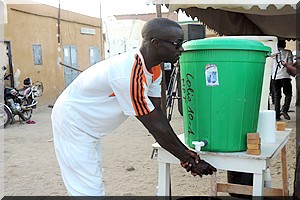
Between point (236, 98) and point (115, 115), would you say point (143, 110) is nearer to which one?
point (115, 115)

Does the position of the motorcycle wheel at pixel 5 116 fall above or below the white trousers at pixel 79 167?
below

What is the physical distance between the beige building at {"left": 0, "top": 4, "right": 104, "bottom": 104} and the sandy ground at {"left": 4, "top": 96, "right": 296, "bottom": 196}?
135 inches

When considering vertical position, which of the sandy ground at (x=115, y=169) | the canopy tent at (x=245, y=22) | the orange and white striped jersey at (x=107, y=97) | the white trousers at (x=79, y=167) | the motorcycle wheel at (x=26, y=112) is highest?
the canopy tent at (x=245, y=22)

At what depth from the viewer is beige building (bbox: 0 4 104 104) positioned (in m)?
8.82

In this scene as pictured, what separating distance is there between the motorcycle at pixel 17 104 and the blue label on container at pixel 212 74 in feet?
18.9

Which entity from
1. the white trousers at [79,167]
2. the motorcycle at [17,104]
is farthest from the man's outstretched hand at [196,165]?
the motorcycle at [17,104]

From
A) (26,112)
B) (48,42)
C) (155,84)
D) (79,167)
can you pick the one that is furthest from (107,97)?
(48,42)

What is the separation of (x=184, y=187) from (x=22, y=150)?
2.69 metres

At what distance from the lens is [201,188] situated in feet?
11.0

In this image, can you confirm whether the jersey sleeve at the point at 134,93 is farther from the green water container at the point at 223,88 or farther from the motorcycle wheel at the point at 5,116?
the motorcycle wheel at the point at 5,116

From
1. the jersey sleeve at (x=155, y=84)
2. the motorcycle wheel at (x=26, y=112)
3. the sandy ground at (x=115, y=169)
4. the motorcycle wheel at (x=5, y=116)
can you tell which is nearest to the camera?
the jersey sleeve at (x=155, y=84)

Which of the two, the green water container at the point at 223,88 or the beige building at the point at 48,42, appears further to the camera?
the beige building at the point at 48,42

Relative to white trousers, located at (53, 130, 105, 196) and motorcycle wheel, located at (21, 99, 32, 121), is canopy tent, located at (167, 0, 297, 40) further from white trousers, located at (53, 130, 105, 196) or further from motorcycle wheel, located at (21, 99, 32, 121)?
motorcycle wheel, located at (21, 99, 32, 121)

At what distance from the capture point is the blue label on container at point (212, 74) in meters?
1.61
